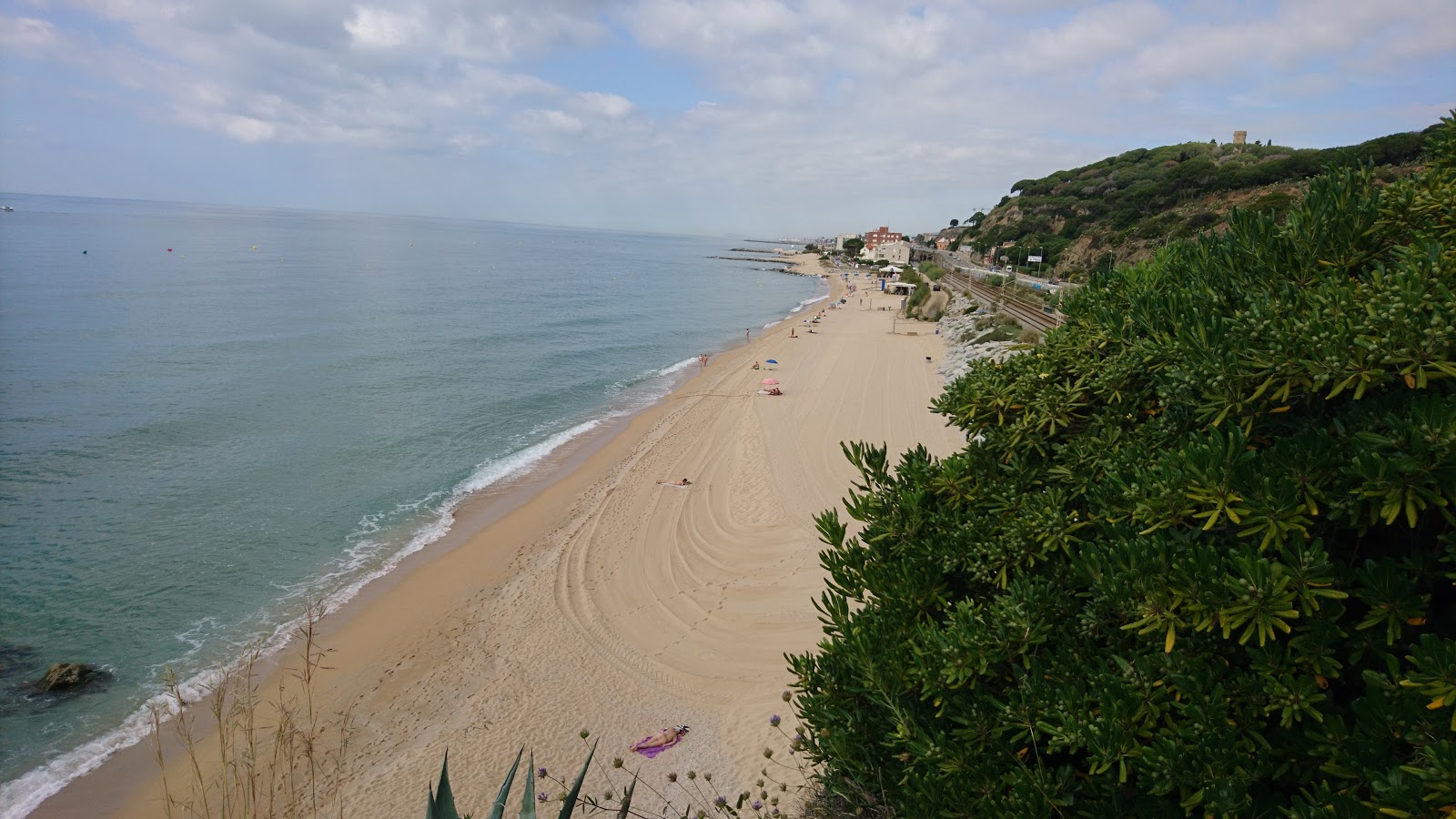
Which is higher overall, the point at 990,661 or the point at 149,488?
the point at 990,661

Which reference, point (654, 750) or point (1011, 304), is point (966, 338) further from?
point (654, 750)

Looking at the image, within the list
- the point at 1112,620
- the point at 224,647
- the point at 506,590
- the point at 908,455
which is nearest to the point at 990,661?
the point at 1112,620

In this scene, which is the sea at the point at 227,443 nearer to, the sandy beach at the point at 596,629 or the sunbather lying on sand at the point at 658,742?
the sandy beach at the point at 596,629

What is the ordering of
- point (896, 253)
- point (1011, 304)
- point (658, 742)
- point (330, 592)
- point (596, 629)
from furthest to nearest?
point (896, 253), point (1011, 304), point (330, 592), point (596, 629), point (658, 742)

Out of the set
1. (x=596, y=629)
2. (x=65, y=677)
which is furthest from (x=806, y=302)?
(x=65, y=677)

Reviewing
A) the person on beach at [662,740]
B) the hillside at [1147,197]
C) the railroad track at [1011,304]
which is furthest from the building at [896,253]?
the person on beach at [662,740]

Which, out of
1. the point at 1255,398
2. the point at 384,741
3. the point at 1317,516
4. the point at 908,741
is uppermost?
the point at 1255,398

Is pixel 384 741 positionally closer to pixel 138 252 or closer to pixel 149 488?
pixel 149 488
